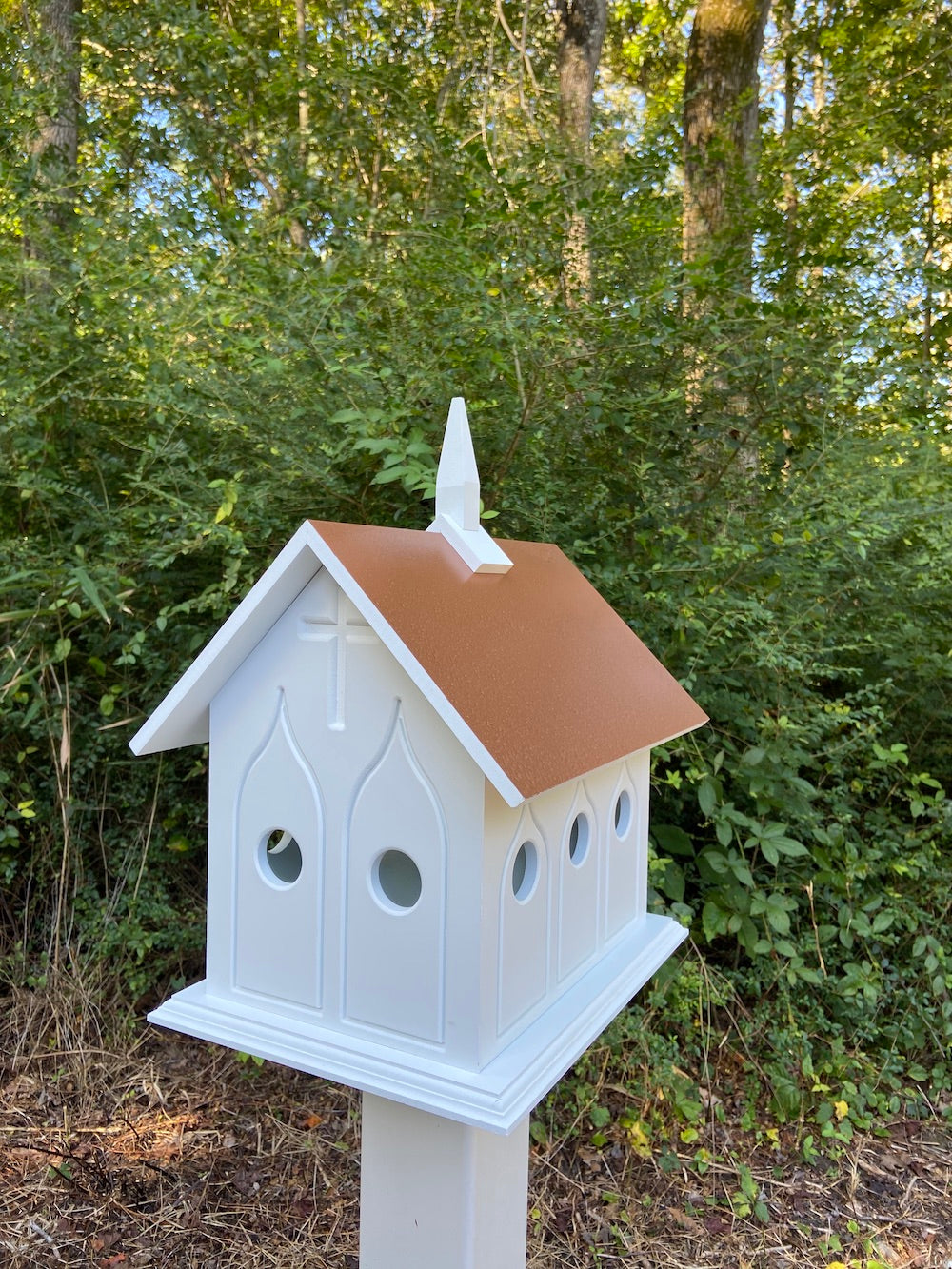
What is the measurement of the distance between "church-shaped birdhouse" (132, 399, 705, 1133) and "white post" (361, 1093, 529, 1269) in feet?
0.93

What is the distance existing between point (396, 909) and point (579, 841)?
0.42 meters

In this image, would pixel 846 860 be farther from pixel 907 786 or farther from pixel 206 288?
pixel 206 288

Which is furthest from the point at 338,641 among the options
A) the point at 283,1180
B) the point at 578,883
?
the point at 283,1180

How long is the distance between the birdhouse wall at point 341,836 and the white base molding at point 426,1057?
3cm

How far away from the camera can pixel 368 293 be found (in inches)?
103

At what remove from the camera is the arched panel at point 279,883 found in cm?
122

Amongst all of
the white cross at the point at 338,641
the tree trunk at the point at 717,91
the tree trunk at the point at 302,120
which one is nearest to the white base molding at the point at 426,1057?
the white cross at the point at 338,641

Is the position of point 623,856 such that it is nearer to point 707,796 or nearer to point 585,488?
point 707,796

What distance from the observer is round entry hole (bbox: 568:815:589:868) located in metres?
1.43

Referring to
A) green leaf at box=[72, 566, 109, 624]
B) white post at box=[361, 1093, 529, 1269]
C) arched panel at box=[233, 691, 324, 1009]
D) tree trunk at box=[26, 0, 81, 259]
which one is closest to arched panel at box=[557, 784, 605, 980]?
white post at box=[361, 1093, 529, 1269]

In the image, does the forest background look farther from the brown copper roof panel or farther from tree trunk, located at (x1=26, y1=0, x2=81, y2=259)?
the brown copper roof panel

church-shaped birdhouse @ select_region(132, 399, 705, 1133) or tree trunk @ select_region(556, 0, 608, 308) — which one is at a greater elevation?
tree trunk @ select_region(556, 0, 608, 308)

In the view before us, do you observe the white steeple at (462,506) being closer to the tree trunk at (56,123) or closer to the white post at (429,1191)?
the white post at (429,1191)

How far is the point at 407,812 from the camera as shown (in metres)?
1.14
